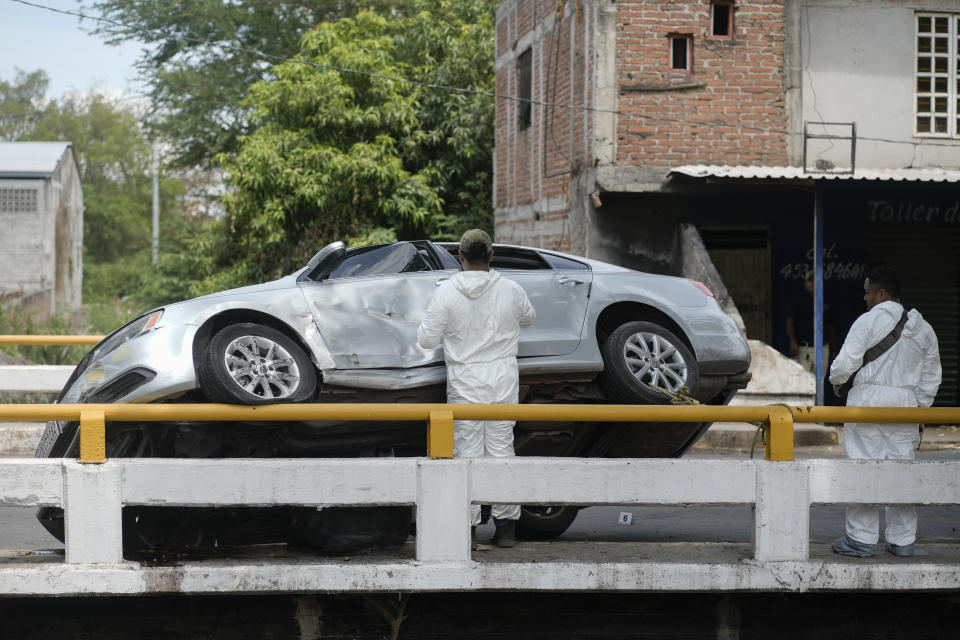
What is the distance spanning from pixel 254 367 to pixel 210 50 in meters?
29.9

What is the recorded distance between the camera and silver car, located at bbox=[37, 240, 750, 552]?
6008 mm

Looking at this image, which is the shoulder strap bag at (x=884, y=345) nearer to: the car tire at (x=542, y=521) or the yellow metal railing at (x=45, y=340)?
the car tire at (x=542, y=521)

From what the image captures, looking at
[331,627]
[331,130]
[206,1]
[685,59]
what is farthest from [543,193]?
[206,1]

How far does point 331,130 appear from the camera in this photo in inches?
934

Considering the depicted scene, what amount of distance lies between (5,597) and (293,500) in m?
1.34

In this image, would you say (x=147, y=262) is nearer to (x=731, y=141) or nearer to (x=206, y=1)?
(x=206, y=1)

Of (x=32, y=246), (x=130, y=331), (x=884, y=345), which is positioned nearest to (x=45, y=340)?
(x=130, y=331)

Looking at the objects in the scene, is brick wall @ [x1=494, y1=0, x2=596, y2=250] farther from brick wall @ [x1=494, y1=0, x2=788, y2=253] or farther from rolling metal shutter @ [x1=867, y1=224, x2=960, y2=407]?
rolling metal shutter @ [x1=867, y1=224, x2=960, y2=407]

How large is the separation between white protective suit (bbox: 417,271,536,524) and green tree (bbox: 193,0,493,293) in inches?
672

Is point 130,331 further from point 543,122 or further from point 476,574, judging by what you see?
point 543,122

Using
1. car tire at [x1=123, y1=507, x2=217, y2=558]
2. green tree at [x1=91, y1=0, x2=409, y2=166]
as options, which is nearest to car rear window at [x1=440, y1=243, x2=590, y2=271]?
car tire at [x1=123, y1=507, x2=217, y2=558]

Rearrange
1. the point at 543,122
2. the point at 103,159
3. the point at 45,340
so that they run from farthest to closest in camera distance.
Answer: the point at 103,159 → the point at 543,122 → the point at 45,340

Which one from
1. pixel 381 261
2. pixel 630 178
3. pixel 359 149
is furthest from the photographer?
pixel 359 149

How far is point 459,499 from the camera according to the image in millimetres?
5082
